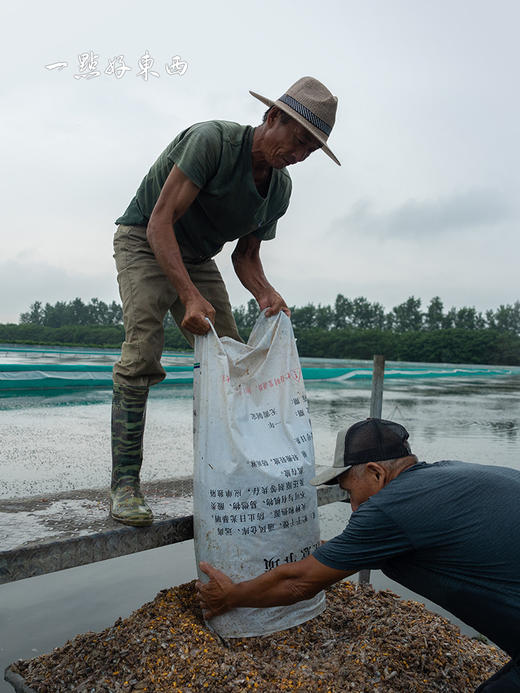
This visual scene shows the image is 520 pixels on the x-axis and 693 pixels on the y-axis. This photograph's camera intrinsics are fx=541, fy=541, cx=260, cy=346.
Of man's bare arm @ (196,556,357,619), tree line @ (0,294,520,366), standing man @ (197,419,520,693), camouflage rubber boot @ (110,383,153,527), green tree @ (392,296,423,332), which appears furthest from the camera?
green tree @ (392,296,423,332)

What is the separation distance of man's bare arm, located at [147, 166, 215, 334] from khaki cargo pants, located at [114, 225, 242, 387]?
19cm

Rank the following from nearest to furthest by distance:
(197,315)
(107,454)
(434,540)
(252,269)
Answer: (434,540) < (197,315) < (252,269) < (107,454)

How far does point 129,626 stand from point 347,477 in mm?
898

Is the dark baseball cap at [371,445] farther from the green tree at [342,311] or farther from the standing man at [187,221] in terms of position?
the green tree at [342,311]

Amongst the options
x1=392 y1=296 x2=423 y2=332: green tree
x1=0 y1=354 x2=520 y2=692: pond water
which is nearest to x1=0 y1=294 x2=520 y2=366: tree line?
x1=392 y1=296 x2=423 y2=332: green tree

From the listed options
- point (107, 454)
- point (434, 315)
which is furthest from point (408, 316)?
point (107, 454)

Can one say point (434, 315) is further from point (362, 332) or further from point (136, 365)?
point (136, 365)

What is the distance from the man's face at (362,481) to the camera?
156 centimetres

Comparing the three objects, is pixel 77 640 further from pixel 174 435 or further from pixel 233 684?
pixel 174 435

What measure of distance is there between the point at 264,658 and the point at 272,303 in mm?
1270

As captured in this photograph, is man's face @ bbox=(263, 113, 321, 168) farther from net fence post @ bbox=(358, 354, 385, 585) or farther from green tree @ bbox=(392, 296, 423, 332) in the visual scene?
green tree @ bbox=(392, 296, 423, 332)

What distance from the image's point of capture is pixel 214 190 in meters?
1.89

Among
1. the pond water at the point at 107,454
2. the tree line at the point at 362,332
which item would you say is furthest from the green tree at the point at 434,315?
the pond water at the point at 107,454

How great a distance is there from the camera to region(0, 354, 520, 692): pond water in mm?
2189
